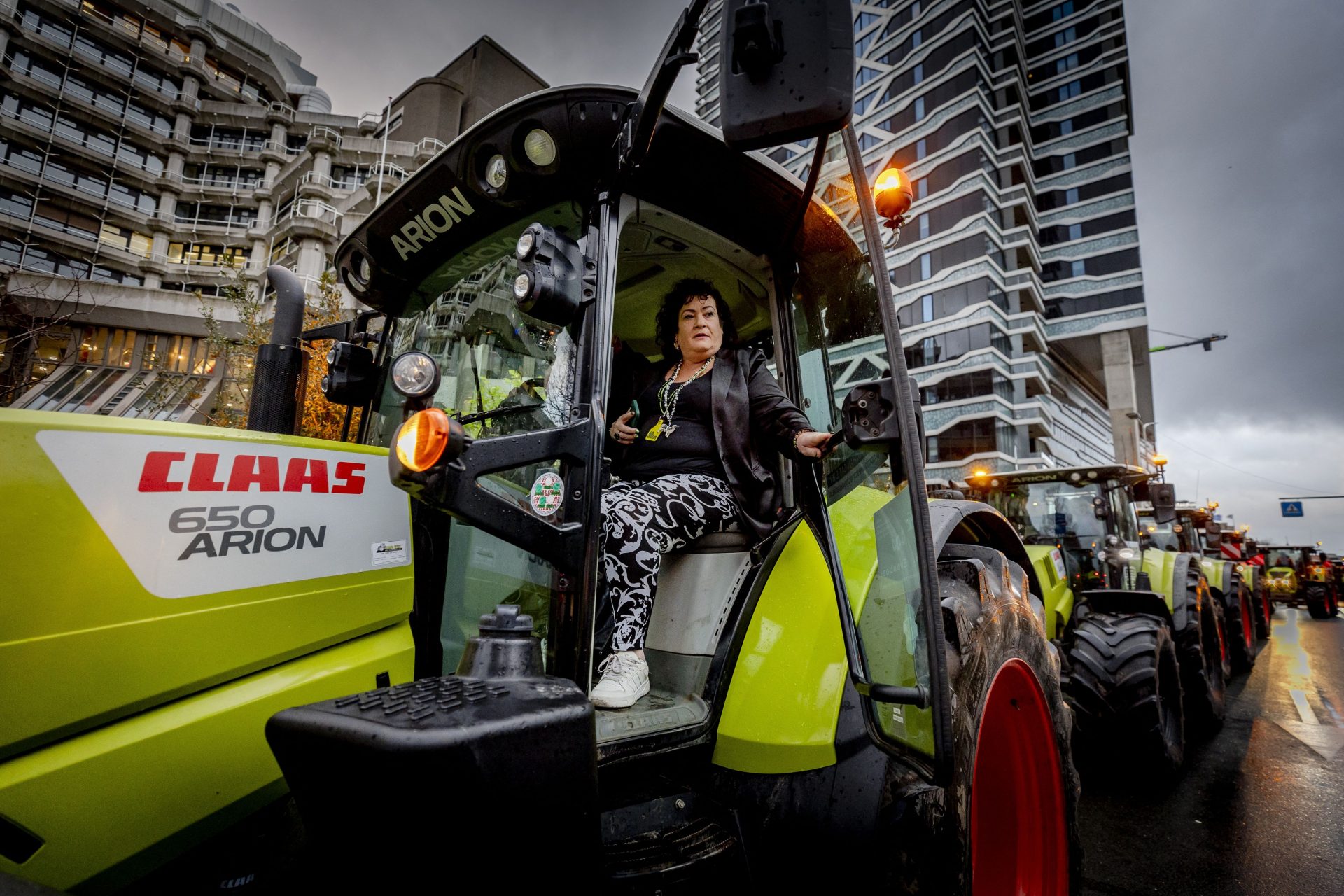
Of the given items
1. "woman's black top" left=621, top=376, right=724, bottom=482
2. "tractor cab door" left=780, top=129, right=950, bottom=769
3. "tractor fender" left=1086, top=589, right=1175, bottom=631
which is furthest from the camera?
"tractor fender" left=1086, top=589, right=1175, bottom=631

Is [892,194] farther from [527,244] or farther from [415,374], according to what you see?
[415,374]

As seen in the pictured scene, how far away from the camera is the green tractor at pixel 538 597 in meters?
0.94

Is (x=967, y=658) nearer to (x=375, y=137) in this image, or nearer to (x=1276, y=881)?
(x=1276, y=881)

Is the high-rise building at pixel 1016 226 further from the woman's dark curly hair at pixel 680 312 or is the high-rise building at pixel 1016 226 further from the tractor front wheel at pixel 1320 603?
the woman's dark curly hair at pixel 680 312

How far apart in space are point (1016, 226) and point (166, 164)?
50452 mm

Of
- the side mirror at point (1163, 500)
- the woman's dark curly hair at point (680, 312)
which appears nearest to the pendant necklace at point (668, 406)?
the woman's dark curly hair at point (680, 312)

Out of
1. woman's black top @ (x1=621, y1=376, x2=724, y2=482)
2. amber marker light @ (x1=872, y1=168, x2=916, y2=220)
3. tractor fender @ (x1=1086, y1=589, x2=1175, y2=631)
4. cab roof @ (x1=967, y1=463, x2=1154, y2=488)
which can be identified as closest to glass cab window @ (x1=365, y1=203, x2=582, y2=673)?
woman's black top @ (x1=621, y1=376, x2=724, y2=482)

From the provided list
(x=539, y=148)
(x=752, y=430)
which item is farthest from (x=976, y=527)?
(x=539, y=148)

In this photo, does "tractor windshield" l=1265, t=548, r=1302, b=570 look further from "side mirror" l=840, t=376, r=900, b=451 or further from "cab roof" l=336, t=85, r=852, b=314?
"side mirror" l=840, t=376, r=900, b=451

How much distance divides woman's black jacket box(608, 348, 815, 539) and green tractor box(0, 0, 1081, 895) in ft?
0.34

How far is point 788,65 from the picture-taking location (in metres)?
1.12

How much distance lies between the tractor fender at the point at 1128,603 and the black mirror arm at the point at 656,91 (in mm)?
4802

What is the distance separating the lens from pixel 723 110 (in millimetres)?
1162

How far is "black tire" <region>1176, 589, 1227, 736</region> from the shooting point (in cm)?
476
